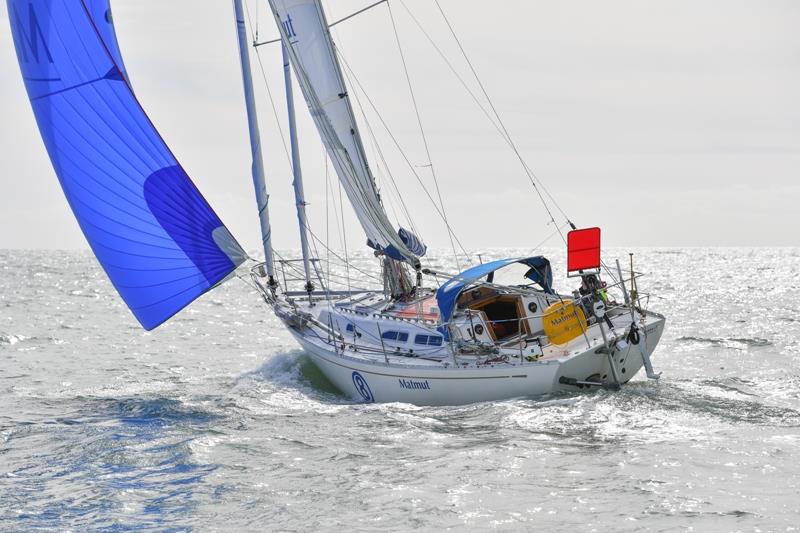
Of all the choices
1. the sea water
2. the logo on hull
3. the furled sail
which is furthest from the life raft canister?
the furled sail

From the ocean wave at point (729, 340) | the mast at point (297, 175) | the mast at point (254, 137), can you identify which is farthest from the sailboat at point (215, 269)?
the ocean wave at point (729, 340)

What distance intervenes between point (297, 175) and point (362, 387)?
648 centimetres

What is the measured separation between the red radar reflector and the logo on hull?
410 centimetres

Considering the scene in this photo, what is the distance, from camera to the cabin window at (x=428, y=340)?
53.8ft

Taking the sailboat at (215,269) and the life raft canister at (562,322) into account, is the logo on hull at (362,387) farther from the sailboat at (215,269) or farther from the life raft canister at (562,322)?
the life raft canister at (562,322)

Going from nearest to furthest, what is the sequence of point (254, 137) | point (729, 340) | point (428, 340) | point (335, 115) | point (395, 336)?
point (428, 340)
point (395, 336)
point (335, 115)
point (254, 137)
point (729, 340)

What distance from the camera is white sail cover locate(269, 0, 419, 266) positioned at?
18.0 m

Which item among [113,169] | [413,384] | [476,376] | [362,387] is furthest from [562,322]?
[113,169]

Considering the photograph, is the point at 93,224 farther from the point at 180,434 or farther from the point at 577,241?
the point at 577,241

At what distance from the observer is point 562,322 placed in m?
15.9

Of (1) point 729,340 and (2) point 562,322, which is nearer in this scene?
(2) point 562,322

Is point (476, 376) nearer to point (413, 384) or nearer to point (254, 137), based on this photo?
point (413, 384)

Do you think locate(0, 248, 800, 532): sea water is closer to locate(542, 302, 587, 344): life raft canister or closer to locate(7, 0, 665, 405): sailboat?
locate(7, 0, 665, 405): sailboat

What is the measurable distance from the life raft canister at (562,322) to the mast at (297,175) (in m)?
6.91
